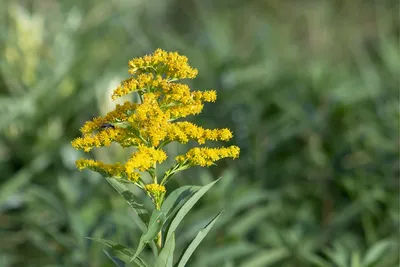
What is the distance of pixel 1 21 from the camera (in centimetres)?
369

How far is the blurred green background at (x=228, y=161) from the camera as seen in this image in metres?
2.49

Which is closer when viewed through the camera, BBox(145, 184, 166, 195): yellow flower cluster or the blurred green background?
BBox(145, 184, 166, 195): yellow flower cluster

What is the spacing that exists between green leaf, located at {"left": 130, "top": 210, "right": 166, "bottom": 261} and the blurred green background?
3.52 ft

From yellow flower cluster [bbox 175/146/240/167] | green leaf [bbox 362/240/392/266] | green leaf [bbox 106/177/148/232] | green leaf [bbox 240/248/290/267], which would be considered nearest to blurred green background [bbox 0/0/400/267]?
green leaf [bbox 240/248/290/267]

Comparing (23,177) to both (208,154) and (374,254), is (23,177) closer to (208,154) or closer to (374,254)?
(374,254)

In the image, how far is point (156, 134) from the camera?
3.76ft

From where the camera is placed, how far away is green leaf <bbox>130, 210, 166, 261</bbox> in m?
1.11

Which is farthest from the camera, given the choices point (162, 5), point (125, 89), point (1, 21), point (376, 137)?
point (162, 5)

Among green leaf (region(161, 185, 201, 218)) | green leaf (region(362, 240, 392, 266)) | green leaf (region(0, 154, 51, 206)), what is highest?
green leaf (region(0, 154, 51, 206))

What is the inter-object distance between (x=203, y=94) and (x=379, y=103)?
2284mm

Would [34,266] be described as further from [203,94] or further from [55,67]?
[203,94]

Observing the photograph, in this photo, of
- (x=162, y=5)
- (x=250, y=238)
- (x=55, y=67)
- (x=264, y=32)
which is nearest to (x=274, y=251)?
(x=250, y=238)

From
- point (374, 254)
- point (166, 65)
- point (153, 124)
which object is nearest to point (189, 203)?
point (153, 124)

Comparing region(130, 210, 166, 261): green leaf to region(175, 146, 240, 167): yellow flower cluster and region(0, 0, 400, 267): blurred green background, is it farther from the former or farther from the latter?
region(0, 0, 400, 267): blurred green background
